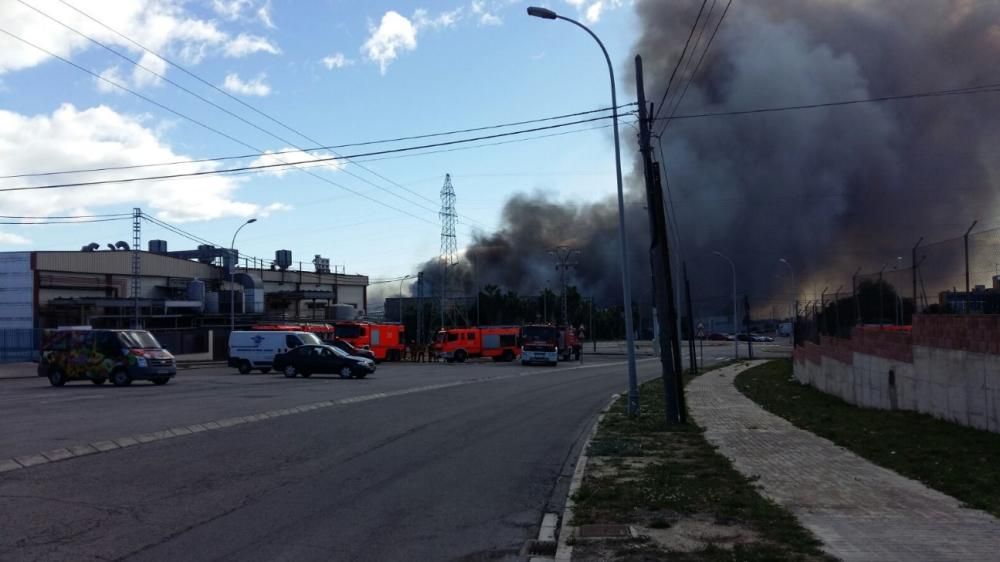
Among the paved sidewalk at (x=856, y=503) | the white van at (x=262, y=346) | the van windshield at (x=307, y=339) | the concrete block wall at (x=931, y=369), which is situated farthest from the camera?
the white van at (x=262, y=346)

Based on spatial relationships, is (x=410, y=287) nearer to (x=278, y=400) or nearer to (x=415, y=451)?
(x=278, y=400)

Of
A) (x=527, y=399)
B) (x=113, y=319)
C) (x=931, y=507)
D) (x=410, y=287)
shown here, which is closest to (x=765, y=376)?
(x=527, y=399)

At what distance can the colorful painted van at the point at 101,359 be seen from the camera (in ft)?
96.2

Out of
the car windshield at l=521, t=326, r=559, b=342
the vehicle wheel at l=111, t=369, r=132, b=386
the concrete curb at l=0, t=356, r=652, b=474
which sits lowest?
the concrete curb at l=0, t=356, r=652, b=474

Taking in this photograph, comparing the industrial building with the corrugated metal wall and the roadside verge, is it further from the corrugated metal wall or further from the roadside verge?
the roadside verge

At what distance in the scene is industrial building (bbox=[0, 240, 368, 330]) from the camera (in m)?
59.3

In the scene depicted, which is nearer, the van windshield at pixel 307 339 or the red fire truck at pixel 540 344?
the van windshield at pixel 307 339

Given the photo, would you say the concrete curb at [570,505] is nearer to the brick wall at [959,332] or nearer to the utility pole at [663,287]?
the utility pole at [663,287]

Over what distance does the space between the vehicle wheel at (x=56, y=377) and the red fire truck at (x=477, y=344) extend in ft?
109

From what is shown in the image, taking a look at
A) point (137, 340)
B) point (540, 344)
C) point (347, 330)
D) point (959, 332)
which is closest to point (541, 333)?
point (540, 344)

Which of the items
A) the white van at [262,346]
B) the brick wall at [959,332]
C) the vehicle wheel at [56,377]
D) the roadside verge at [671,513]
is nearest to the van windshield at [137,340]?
the vehicle wheel at [56,377]

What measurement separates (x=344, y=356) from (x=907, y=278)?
23.9m

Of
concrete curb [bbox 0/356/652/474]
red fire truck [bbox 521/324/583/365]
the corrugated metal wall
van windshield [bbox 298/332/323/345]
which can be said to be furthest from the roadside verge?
the corrugated metal wall

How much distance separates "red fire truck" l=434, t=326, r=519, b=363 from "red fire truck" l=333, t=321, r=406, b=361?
280 centimetres
